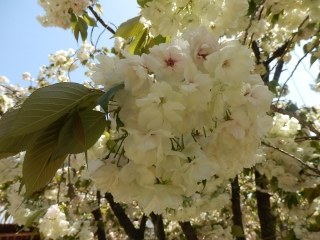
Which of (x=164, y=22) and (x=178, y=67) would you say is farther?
(x=164, y=22)

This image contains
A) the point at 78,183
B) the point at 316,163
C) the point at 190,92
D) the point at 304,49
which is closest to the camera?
the point at 190,92

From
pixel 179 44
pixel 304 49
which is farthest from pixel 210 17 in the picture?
pixel 304 49

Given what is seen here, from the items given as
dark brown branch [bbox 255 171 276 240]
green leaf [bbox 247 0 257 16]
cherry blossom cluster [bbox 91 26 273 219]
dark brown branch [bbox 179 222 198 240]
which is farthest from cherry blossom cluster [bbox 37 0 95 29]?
dark brown branch [bbox 255 171 276 240]

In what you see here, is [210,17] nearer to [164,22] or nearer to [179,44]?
[164,22]

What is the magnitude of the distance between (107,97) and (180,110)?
11 centimetres

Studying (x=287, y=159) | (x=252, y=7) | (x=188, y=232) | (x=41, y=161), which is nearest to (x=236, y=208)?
(x=188, y=232)

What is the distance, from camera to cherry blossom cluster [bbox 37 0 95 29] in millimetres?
1949

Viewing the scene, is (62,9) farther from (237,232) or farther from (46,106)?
(237,232)

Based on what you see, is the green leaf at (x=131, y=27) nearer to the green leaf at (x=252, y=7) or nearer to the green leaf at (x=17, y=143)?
the green leaf at (x=252, y=7)

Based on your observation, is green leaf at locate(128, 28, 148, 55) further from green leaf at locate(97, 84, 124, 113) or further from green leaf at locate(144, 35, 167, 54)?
green leaf at locate(97, 84, 124, 113)

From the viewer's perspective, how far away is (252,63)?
49 centimetres

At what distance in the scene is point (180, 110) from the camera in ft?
1.49

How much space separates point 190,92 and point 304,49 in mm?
2463

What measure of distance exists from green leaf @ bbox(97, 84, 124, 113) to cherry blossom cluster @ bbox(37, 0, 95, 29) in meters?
1.68
